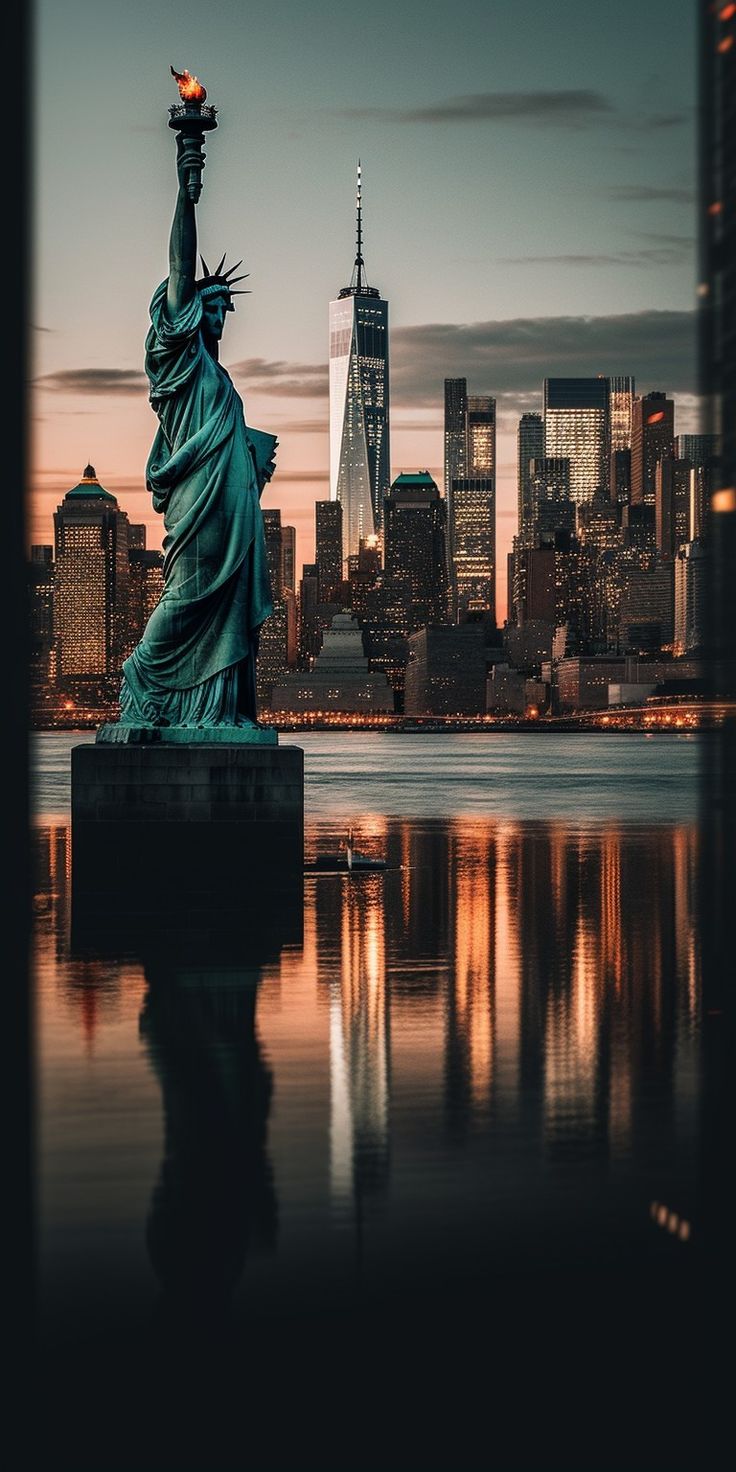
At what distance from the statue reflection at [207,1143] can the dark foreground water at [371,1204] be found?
0.06 ft

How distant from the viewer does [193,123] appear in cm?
1903

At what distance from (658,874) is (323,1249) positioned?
16.9m

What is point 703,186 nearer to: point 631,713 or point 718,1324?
point 718,1324

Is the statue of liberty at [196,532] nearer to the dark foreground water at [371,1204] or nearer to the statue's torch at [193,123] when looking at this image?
the statue's torch at [193,123]

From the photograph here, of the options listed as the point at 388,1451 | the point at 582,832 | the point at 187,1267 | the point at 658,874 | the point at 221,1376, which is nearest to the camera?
the point at 388,1451

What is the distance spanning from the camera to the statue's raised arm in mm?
19125

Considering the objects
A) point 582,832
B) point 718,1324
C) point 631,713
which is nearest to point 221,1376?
point 718,1324

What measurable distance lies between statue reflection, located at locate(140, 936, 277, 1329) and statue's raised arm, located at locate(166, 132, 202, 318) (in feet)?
29.9

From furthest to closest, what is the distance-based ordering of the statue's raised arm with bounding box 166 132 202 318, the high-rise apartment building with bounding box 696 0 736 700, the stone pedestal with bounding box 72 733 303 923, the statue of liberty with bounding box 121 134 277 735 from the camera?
the statue of liberty with bounding box 121 134 277 735, the statue's raised arm with bounding box 166 132 202 318, the stone pedestal with bounding box 72 733 303 923, the high-rise apartment building with bounding box 696 0 736 700

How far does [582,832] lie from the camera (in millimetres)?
32688

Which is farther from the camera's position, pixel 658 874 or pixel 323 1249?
pixel 658 874

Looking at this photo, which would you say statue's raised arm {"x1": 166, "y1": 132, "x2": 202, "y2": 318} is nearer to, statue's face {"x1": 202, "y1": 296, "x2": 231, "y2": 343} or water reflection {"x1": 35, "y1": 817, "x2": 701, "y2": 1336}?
statue's face {"x1": 202, "y1": 296, "x2": 231, "y2": 343}

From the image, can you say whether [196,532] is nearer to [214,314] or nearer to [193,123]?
[214,314]

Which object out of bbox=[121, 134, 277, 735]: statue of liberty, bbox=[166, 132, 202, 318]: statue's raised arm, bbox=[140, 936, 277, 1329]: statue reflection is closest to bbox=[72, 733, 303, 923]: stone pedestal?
bbox=[121, 134, 277, 735]: statue of liberty
